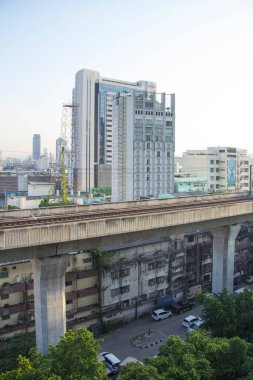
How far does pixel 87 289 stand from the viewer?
27172 mm

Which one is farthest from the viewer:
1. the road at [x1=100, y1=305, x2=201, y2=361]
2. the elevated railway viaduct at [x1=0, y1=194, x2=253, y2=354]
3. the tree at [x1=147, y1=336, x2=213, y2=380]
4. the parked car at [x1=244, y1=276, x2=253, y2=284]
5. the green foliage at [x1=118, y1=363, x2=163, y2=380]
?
the parked car at [x1=244, y1=276, x2=253, y2=284]

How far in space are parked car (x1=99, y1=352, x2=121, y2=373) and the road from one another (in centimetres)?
123

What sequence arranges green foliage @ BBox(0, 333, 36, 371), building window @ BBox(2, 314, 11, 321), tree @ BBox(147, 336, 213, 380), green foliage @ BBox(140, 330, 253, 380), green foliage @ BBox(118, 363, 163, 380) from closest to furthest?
green foliage @ BBox(118, 363, 163, 380)
tree @ BBox(147, 336, 213, 380)
green foliage @ BBox(140, 330, 253, 380)
green foliage @ BBox(0, 333, 36, 371)
building window @ BBox(2, 314, 11, 321)

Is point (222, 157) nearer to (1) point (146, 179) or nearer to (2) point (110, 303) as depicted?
(1) point (146, 179)

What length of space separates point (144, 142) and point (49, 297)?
53897 mm

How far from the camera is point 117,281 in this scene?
93.7ft

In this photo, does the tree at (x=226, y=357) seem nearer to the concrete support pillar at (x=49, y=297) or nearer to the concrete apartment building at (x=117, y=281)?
the concrete support pillar at (x=49, y=297)

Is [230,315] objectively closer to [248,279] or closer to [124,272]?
[124,272]

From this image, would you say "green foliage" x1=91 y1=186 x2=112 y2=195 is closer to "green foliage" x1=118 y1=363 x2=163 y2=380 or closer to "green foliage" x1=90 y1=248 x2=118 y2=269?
"green foliage" x1=90 y1=248 x2=118 y2=269

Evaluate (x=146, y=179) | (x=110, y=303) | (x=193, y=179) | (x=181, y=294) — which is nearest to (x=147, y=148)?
(x=146, y=179)

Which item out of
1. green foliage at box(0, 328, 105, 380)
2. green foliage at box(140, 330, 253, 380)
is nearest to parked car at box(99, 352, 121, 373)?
green foliage at box(140, 330, 253, 380)

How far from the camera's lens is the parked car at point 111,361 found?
73.5ft

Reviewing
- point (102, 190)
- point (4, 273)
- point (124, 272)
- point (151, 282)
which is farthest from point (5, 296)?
point (102, 190)

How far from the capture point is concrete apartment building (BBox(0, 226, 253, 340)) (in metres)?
24.8
